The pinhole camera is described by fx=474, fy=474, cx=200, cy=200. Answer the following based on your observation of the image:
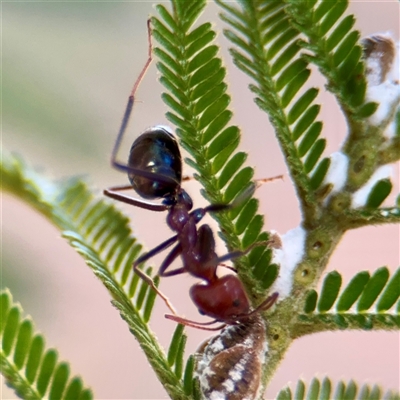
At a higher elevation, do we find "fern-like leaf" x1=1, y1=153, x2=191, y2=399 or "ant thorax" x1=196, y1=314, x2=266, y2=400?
"fern-like leaf" x1=1, y1=153, x2=191, y2=399

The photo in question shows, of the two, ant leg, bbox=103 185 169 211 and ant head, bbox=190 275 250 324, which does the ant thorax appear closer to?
ant head, bbox=190 275 250 324

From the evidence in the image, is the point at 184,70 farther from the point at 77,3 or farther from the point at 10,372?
the point at 77,3

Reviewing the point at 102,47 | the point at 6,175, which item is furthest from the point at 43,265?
the point at 6,175

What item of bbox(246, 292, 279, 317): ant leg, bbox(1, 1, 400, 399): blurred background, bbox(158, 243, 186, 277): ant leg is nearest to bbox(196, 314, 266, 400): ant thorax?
bbox(246, 292, 279, 317): ant leg

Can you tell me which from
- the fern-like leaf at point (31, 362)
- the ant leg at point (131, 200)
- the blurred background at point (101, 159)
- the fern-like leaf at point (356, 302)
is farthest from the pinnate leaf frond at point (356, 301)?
the blurred background at point (101, 159)

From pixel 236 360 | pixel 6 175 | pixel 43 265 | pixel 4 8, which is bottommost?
pixel 236 360

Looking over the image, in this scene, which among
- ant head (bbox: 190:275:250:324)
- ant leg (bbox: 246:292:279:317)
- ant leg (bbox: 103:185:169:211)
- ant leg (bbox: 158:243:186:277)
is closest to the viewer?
ant leg (bbox: 246:292:279:317)
